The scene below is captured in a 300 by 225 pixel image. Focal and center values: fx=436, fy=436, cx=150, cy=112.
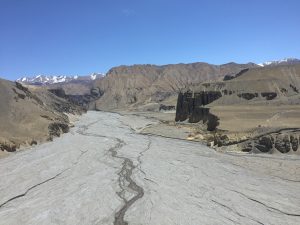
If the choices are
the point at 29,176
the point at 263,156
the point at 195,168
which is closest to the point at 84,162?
Answer: the point at 29,176

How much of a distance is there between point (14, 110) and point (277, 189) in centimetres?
4815

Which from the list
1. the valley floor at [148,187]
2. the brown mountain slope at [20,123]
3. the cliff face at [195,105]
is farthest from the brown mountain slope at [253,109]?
the brown mountain slope at [20,123]

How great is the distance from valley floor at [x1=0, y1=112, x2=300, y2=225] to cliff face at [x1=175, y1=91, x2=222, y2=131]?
36.6 meters

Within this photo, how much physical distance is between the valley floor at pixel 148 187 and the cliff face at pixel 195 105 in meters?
36.6

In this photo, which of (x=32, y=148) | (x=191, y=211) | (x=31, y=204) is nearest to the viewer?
(x=191, y=211)

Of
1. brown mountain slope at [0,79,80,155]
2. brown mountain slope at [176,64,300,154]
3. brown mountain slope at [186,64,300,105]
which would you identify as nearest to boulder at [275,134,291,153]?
brown mountain slope at [176,64,300,154]

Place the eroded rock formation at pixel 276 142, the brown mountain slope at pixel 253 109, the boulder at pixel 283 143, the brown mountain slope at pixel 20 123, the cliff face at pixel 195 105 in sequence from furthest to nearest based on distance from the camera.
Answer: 1. the cliff face at pixel 195 105
2. the brown mountain slope at pixel 20 123
3. the brown mountain slope at pixel 253 109
4. the boulder at pixel 283 143
5. the eroded rock formation at pixel 276 142

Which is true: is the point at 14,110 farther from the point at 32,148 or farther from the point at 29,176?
the point at 29,176

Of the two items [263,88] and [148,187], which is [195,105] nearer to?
[263,88]

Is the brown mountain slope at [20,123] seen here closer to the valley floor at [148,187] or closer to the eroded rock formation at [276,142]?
the valley floor at [148,187]

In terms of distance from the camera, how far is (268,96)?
93.6 metres

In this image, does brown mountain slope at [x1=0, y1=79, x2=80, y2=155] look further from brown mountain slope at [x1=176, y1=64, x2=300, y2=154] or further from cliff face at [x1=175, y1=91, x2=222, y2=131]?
cliff face at [x1=175, y1=91, x2=222, y2=131]

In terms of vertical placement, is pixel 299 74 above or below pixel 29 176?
above

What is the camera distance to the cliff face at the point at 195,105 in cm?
8981
